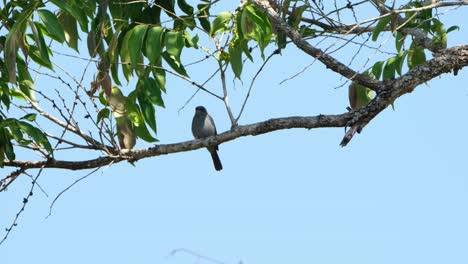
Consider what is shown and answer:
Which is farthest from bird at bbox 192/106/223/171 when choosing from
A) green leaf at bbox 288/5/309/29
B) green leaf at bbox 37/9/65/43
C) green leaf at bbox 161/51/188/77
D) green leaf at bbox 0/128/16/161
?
green leaf at bbox 37/9/65/43

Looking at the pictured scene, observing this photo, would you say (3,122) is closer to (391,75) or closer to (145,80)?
(145,80)

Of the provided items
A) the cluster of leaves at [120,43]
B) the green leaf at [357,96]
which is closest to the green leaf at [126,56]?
the cluster of leaves at [120,43]

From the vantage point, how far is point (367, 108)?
4.48 m

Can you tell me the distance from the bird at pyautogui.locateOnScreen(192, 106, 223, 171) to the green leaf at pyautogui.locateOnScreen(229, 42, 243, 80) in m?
4.55

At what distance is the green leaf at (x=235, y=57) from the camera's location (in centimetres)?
452

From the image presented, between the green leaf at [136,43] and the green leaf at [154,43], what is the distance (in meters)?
0.04

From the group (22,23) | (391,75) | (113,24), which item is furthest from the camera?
(113,24)

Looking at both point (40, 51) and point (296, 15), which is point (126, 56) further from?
point (296, 15)

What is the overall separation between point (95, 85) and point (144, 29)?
52 cm

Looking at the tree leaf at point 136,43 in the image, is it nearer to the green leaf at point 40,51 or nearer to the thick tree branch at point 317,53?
the green leaf at point 40,51

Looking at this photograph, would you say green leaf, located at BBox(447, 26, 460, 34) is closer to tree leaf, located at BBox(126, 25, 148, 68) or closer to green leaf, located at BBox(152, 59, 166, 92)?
green leaf, located at BBox(152, 59, 166, 92)

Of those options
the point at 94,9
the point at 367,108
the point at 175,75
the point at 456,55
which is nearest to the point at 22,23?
the point at 94,9

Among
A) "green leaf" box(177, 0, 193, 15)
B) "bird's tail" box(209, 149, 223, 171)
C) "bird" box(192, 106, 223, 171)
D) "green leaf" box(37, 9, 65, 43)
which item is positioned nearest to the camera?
"green leaf" box(37, 9, 65, 43)

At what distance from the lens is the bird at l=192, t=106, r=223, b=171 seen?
9180 millimetres
